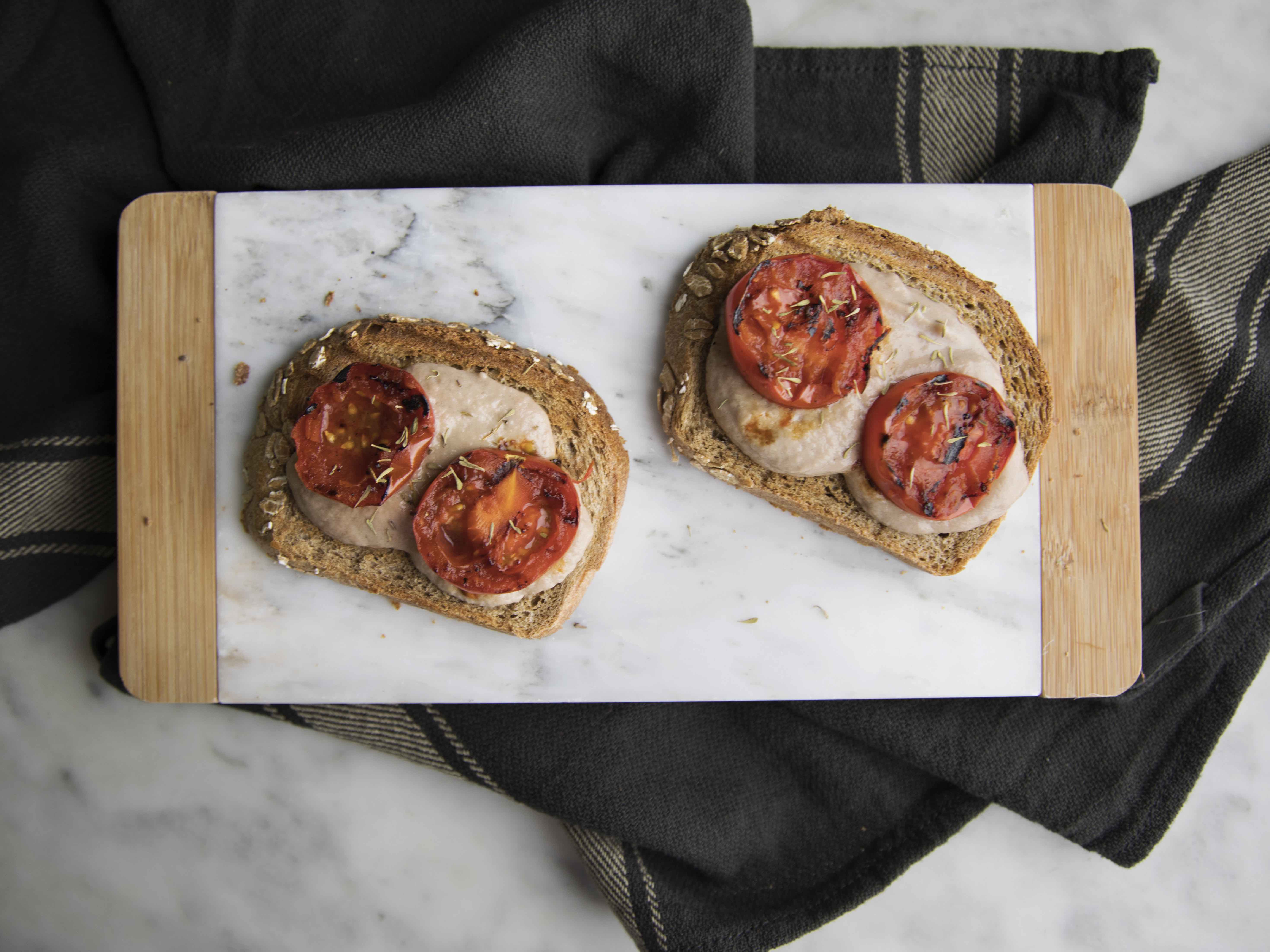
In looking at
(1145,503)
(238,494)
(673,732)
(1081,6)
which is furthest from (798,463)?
(1081,6)

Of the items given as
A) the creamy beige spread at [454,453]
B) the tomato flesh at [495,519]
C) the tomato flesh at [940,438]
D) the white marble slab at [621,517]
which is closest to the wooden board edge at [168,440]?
the white marble slab at [621,517]

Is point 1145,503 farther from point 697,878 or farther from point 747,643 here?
point 697,878

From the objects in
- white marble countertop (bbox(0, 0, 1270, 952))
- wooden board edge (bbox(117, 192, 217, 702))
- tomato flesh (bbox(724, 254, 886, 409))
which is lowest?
white marble countertop (bbox(0, 0, 1270, 952))

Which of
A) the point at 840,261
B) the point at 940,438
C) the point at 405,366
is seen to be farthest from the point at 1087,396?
the point at 405,366

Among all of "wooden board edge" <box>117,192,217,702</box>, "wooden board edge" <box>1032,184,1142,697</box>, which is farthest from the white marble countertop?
"wooden board edge" <box>1032,184,1142,697</box>

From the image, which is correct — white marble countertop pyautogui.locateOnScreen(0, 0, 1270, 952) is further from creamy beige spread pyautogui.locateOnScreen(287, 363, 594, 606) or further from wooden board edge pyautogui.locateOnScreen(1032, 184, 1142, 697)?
creamy beige spread pyautogui.locateOnScreen(287, 363, 594, 606)

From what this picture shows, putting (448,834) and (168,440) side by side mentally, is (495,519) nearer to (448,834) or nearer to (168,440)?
(168,440)

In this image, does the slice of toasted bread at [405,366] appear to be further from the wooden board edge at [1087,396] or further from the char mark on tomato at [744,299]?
the wooden board edge at [1087,396]
